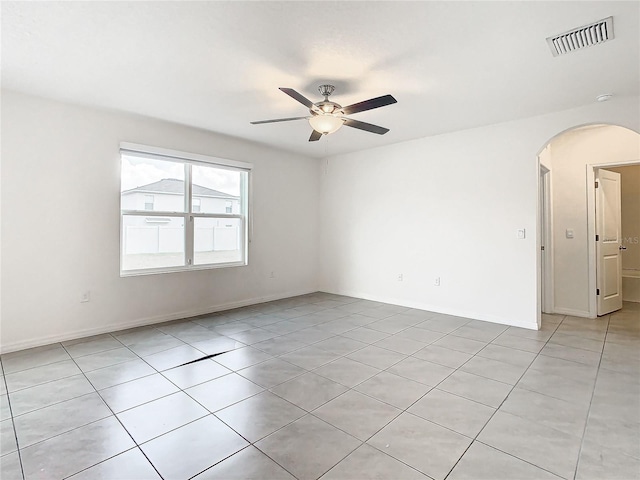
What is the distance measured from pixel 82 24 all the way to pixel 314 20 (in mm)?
1561

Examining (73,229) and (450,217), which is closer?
(73,229)

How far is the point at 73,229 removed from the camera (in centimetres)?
365

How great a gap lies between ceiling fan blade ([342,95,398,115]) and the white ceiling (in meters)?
0.34

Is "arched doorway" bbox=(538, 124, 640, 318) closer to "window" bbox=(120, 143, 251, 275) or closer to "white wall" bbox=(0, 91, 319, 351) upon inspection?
"window" bbox=(120, 143, 251, 275)

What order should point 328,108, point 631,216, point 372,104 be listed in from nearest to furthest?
point 372,104, point 328,108, point 631,216

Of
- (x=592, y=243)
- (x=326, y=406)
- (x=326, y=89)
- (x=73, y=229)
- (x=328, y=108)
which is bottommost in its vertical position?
(x=326, y=406)

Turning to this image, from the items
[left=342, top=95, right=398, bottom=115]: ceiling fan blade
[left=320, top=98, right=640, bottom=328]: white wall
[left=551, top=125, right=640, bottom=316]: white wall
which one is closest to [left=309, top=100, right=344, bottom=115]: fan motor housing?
[left=342, top=95, right=398, bottom=115]: ceiling fan blade

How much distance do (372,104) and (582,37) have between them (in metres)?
1.50

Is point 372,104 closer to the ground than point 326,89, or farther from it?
closer to the ground

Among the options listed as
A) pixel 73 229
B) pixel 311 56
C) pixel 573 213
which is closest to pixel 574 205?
pixel 573 213

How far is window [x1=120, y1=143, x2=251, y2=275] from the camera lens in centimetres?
407

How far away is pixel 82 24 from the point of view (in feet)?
7.20

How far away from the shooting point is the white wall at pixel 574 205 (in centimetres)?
442

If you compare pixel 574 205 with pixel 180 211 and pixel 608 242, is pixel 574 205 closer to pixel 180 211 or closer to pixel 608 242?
pixel 608 242
